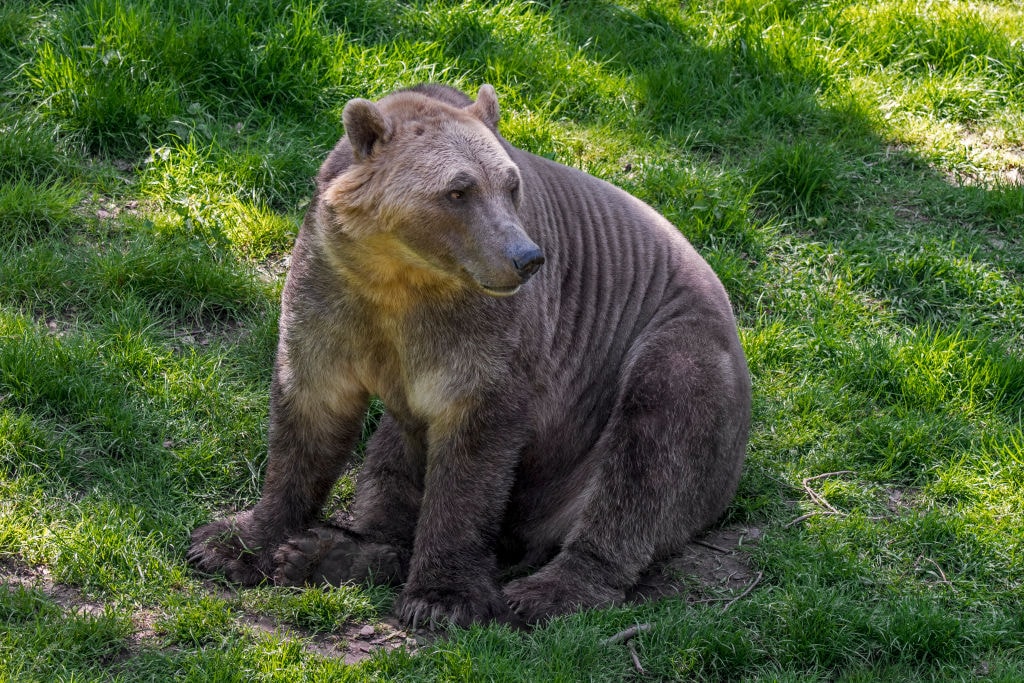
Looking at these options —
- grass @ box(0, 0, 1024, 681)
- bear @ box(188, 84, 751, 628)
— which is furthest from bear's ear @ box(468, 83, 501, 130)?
grass @ box(0, 0, 1024, 681)

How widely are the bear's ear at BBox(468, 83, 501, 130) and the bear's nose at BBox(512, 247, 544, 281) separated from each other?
0.91m

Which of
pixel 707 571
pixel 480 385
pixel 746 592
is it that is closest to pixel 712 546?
pixel 707 571

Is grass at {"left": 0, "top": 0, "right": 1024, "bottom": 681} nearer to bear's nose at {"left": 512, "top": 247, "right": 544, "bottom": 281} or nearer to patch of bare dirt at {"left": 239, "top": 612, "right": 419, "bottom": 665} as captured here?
patch of bare dirt at {"left": 239, "top": 612, "right": 419, "bottom": 665}

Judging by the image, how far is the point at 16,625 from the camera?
202 inches

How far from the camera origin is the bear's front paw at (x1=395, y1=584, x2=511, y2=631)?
565 cm

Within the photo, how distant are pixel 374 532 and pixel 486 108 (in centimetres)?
213

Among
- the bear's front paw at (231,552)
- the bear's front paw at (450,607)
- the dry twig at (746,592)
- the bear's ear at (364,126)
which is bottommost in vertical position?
the bear's front paw at (231,552)

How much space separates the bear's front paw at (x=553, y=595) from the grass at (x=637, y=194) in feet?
0.61

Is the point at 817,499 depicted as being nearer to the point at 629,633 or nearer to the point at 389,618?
the point at 629,633

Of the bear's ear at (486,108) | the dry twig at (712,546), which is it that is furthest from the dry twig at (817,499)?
the bear's ear at (486,108)

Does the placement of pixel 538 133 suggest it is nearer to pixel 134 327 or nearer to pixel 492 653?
pixel 134 327

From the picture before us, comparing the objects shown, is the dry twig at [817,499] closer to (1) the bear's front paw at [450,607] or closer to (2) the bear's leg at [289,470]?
(1) the bear's front paw at [450,607]

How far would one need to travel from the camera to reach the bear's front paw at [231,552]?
5.87 m

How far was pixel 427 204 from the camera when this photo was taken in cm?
525
